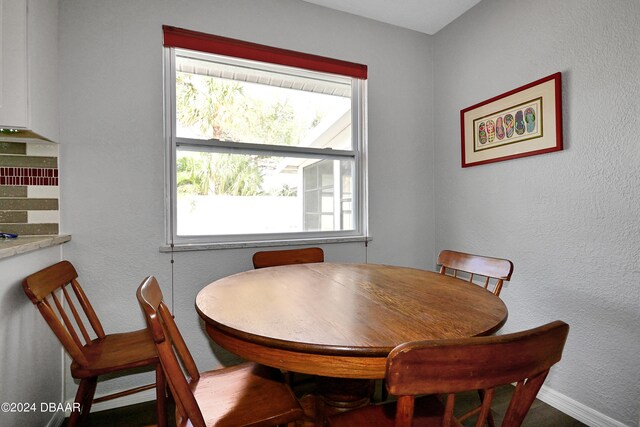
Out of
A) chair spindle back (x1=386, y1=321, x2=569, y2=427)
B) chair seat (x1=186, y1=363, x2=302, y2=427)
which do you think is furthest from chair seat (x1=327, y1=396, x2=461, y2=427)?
chair spindle back (x1=386, y1=321, x2=569, y2=427)

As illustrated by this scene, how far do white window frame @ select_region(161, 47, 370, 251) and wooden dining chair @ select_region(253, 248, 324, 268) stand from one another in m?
0.18

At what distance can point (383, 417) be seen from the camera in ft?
3.33

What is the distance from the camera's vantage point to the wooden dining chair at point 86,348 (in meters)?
1.29

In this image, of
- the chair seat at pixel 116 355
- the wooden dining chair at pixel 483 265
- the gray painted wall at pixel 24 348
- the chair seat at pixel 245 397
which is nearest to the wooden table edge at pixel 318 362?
the chair seat at pixel 245 397

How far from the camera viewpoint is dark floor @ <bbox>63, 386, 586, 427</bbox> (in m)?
1.73

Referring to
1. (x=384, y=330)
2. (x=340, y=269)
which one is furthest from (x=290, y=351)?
(x=340, y=269)

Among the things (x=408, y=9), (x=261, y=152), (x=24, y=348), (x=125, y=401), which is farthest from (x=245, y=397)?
(x=408, y=9)

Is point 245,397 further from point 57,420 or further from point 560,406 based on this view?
point 560,406

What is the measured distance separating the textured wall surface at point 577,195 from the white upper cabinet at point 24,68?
2.68m

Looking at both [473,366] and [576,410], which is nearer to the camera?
[473,366]

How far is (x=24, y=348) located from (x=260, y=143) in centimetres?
167

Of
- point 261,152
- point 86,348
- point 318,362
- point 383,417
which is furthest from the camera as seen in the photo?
point 261,152

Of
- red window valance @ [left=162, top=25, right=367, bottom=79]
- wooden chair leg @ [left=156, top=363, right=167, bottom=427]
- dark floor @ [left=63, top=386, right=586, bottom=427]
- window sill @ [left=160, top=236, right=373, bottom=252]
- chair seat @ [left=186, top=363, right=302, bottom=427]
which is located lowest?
dark floor @ [left=63, top=386, right=586, bottom=427]

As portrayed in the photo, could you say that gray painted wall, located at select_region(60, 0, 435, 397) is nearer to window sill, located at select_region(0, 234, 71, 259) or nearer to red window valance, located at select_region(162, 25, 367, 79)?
red window valance, located at select_region(162, 25, 367, 79)
